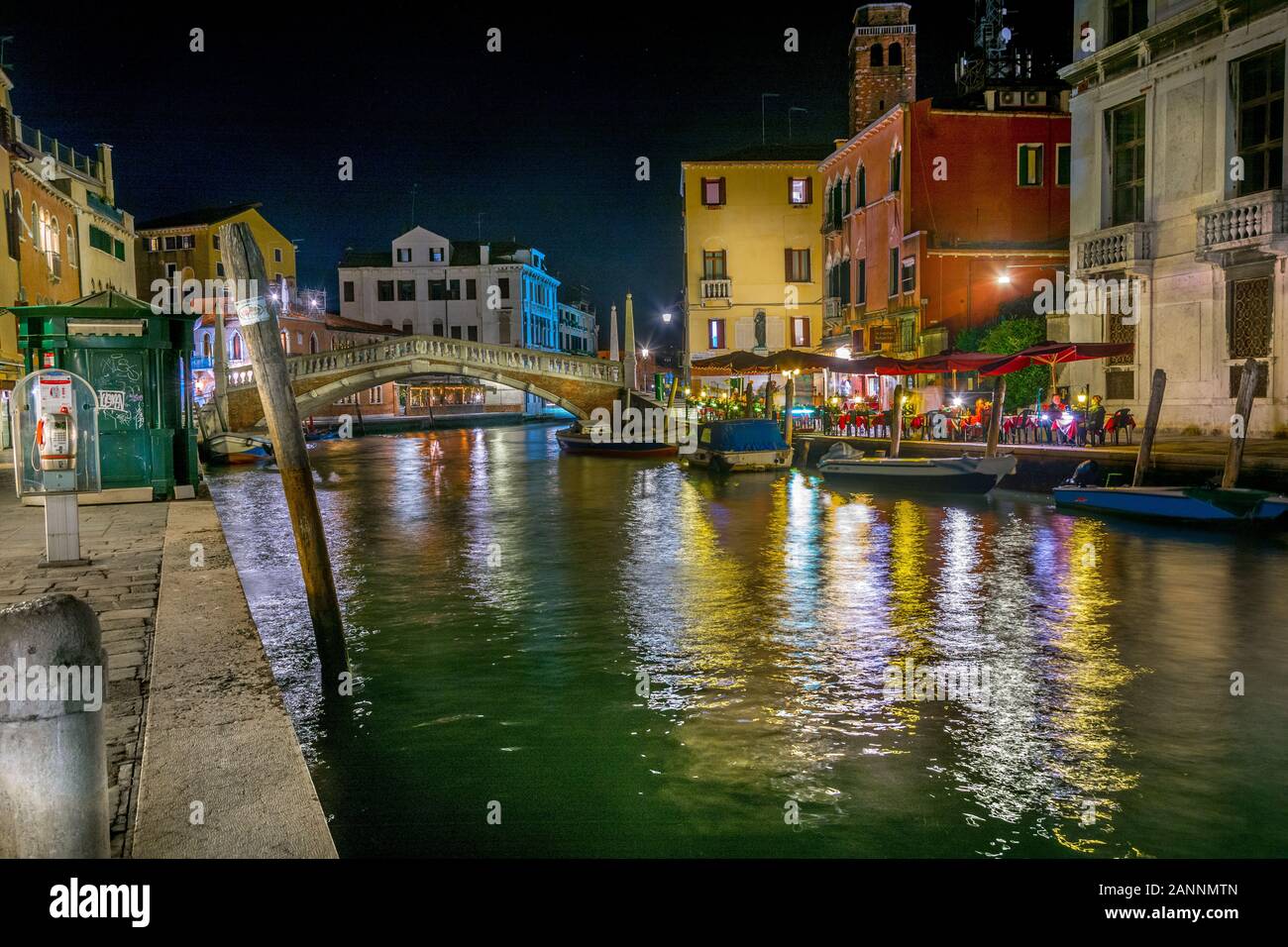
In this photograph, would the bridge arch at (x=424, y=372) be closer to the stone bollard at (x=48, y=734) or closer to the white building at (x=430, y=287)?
the white building at (x=430, y=287)

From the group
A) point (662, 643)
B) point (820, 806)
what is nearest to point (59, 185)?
point (662, 643)

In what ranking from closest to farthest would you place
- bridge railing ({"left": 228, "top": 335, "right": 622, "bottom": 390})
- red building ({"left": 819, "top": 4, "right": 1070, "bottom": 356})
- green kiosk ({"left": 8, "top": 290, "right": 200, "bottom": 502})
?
green kiosk ({"left": 8, "top": 290, "right": 200, "bottom": 502}), red building ({"left": 819, "top": 4, "right": 1070, "bottom": 356}), bridge railing ({"left": 228, "top": 335, "right": 622, "bottom": 390})

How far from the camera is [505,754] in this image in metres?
5.78

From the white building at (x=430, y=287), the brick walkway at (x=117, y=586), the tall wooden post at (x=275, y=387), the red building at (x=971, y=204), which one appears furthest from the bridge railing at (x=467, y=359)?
the white building at (x=430, y=287)

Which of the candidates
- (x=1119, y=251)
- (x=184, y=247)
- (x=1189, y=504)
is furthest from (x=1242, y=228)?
(x=184, y=247)

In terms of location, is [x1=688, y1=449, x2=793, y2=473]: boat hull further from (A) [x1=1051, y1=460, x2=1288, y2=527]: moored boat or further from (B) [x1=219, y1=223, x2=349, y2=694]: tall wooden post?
→ (B) [x1=219, y1=223, x2=349, y2=694]: tall wooden post

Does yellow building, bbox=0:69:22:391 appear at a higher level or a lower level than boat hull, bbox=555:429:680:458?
higher

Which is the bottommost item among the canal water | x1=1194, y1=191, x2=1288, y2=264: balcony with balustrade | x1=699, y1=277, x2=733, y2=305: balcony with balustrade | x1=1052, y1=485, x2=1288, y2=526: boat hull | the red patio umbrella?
the canal water

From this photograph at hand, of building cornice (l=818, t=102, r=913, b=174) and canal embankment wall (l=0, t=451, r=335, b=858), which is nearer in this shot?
canal embankment wall (l=0, t=451, r=335, b=858)

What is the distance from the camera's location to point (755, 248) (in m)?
43.8

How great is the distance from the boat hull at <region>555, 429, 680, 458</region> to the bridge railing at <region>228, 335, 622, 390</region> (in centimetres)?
454

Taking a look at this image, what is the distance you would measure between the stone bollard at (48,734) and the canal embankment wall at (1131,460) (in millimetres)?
16083

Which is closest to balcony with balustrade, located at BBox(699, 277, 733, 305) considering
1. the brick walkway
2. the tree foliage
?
the tree foliage

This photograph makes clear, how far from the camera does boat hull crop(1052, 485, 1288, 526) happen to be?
46.3 feet
